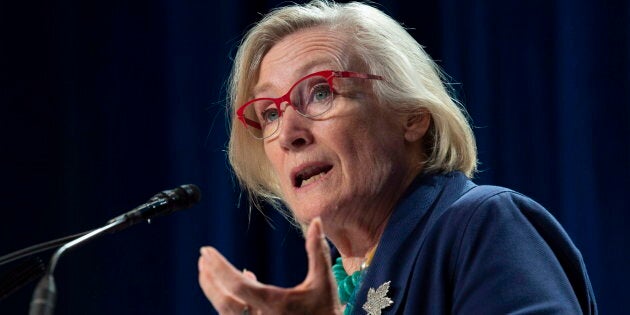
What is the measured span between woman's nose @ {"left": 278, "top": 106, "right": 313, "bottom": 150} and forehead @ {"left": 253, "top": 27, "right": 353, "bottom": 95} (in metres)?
0.10

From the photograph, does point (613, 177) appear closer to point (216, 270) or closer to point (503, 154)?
point (503, 154)

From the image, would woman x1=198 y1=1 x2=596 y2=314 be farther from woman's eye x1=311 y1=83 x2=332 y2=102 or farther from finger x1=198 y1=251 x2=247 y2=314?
finger x1=198 y1=251 x2=247 y2=314

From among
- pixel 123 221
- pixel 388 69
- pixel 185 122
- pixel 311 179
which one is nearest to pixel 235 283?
pixel 123 221

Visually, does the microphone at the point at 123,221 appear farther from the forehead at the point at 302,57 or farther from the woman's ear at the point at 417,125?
the woman's ear at the point at 417,125

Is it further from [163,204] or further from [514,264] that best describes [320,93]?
[514,264]

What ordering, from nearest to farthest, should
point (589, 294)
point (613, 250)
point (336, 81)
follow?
1. point (589, 294)
2. point (336, 81)
3. point (613, 250)

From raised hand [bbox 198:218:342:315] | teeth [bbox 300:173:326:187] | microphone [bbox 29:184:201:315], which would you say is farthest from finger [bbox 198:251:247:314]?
teeth [bbox 300:173:326:187]

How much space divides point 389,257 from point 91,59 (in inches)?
65.8

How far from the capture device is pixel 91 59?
299 centimetres

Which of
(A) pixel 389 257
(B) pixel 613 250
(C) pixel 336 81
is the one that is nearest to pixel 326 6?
(C) pixel 336 81

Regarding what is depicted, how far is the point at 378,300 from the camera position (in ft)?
5.42

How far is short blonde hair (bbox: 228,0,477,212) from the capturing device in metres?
1.97

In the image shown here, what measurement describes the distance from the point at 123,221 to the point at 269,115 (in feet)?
1.96

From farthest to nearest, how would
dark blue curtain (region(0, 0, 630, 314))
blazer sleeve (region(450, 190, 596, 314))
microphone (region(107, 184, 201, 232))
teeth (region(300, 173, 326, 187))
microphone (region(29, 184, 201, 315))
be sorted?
dark blue curtain (region(0, 0, 630, 314))
teeth (region(300, 173, 326, 187))
microphone (region(107, 184, 201, 232))
blazer sleeve (region(450, 190, 596, 314))
microphone (region(29, 184, 201, 315))
